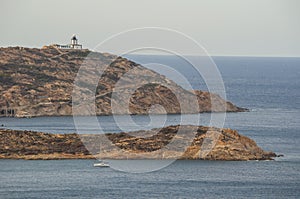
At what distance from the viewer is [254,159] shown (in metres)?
130

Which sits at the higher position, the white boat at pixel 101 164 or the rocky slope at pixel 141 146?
the rocky slope at pixel 141 146

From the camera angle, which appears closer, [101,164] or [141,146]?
[101,164]

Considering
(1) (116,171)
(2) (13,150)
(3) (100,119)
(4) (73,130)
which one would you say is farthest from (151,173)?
(3) (100,119)

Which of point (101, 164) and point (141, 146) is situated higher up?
point (141, 146)

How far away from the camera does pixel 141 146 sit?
133125 mm

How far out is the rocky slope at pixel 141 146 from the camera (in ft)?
426

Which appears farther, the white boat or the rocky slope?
the rocky slope

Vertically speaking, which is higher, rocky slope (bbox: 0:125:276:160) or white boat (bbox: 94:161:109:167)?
rocky slope (bbox: 0:125:276:160)

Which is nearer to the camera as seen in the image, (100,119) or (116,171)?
(116,171)

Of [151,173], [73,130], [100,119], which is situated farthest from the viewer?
[100,119]

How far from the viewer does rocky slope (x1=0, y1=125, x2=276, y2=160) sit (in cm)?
12975

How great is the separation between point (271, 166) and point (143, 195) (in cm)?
2692

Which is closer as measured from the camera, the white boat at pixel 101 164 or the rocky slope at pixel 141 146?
the white boat at pixel 101 164

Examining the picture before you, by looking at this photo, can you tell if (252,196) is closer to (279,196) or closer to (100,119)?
(279,196)
